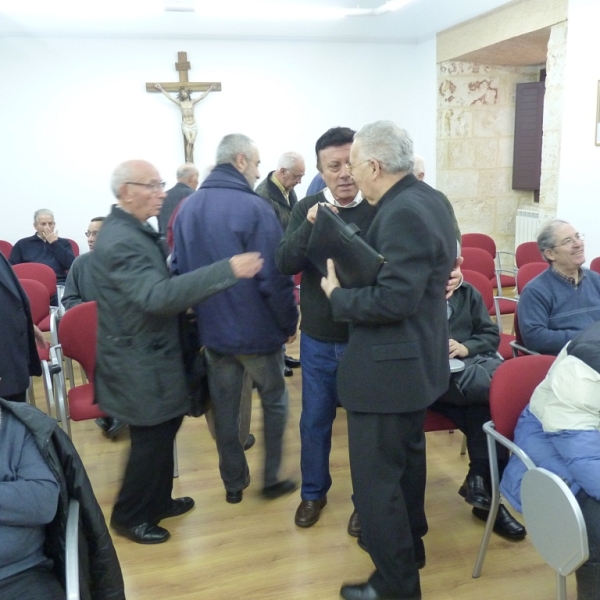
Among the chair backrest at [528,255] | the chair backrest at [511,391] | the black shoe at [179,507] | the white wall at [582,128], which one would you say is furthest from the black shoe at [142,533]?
the white wall at [582,128]

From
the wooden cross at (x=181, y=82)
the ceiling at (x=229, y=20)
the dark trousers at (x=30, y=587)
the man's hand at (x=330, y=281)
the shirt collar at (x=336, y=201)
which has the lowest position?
the dark trousers at (x=30, y=587)

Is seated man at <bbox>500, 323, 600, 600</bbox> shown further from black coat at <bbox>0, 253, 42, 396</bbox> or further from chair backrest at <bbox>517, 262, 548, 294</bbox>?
chair backrest at <bbox>517, 262, 548, 294</bbox>

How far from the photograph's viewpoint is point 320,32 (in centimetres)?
623

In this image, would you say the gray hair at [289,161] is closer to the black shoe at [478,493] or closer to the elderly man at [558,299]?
the elderly man at [558,299]

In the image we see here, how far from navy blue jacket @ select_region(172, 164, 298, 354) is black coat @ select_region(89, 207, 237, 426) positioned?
0.18 metres

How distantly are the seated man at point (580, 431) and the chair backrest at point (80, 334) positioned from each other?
→ 1913 millimetres

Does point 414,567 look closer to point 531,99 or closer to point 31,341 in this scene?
point 31,341

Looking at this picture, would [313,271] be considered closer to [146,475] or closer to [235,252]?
[235,252]

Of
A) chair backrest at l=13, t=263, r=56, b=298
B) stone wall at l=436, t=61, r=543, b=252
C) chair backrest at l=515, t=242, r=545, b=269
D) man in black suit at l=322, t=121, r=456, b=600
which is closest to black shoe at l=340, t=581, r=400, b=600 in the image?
man in black suit at l=322, t=121, r=456, b=600

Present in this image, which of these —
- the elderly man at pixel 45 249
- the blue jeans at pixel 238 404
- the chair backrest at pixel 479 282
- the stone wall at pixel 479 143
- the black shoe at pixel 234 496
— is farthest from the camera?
the stone wall at pixel 479 143

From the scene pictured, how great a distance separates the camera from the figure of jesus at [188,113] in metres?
6.23

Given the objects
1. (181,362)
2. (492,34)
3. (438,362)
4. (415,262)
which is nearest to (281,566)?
(181,362)

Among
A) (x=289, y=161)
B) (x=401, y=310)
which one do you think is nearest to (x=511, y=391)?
(x=401, y=310)

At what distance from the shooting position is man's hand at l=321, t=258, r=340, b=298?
1689mm
